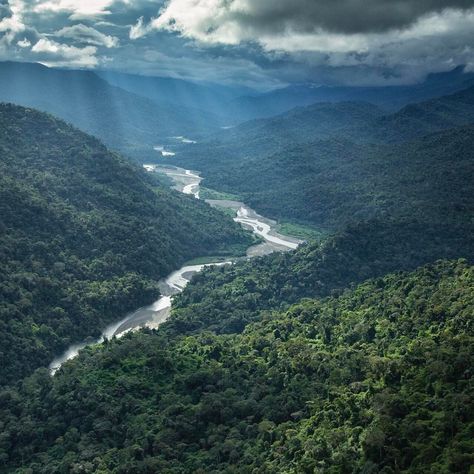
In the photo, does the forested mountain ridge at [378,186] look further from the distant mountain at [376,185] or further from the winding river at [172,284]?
the winding river at [172,284]

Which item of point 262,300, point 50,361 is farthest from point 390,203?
point 50,361

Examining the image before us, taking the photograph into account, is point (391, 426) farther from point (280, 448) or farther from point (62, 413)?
point (62, 413)

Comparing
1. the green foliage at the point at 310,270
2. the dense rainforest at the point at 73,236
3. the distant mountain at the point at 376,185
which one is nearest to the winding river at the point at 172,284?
the dense rainforest at the point at 73,236

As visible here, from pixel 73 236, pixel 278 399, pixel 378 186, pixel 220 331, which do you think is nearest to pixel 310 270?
pixel 220 331

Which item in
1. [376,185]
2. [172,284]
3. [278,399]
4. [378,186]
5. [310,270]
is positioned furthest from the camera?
[376,185]

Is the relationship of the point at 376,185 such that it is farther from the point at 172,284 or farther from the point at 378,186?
the point at 172,284

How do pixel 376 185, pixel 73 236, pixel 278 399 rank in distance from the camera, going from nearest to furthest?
pixel 278 399
pixel 73 236
pixel 376 185

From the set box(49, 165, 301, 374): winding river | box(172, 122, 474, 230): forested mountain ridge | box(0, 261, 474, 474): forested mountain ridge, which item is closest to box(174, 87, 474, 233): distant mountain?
box(172, 122, 474, 230): forested mountain ridge
